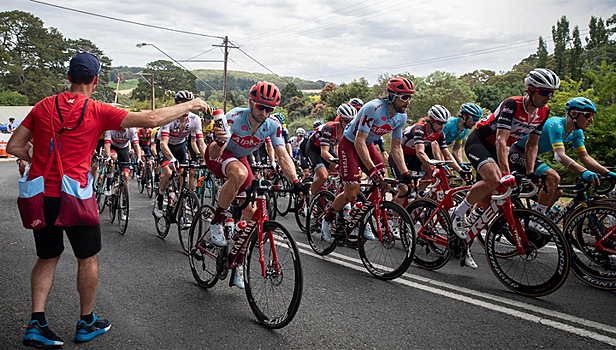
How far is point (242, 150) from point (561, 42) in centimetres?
5968

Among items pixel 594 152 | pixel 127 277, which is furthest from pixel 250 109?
pixel 594 152

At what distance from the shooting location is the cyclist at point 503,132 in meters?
5.25

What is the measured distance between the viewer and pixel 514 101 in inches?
215

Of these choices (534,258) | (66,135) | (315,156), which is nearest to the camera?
(66,135)

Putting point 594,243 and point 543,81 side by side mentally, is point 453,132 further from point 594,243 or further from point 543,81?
point 594,243

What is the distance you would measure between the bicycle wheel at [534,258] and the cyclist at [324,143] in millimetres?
3629

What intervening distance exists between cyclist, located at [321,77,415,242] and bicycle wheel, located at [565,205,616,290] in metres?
2.17

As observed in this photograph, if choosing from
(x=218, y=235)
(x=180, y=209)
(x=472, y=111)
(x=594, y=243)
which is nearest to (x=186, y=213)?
(x=180, y=209)

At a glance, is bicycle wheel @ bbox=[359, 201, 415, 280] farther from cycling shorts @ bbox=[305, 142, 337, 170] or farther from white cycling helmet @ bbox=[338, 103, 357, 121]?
cycling shorts @ bbox=[305, 142, 337, 170]

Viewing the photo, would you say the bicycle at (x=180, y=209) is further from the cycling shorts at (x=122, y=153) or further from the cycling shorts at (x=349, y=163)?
the cycling shorts at (x=122, y=153)

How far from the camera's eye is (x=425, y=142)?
799 centimetres

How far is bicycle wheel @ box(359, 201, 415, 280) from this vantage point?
18.0ft

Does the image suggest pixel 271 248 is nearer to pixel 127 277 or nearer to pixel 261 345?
pixel 261 345

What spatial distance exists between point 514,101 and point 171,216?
17.3 feet
